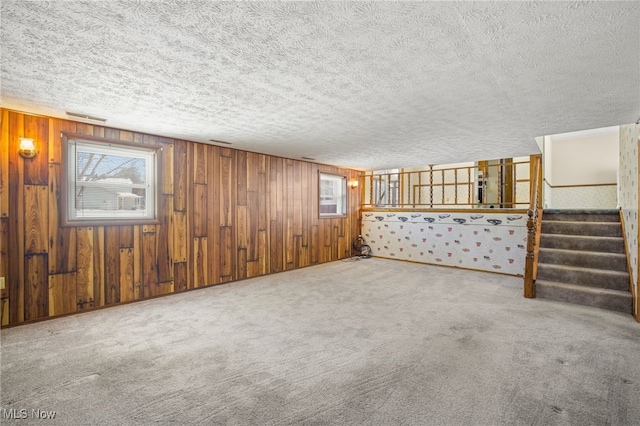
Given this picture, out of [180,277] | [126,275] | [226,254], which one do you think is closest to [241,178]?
[226,254]

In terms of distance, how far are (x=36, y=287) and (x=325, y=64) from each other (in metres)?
3.80

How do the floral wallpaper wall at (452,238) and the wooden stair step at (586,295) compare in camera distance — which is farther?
the floral wallpaper wall at (452,238)

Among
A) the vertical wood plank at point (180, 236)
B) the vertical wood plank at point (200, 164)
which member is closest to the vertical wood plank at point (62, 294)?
the vertical wood plank at point (180, 236)

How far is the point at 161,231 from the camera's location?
13.4 feet

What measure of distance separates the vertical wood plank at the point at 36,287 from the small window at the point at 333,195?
15.9 ft

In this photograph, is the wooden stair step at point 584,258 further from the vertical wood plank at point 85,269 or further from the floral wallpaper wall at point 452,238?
the vertical wood plank at point 85,269

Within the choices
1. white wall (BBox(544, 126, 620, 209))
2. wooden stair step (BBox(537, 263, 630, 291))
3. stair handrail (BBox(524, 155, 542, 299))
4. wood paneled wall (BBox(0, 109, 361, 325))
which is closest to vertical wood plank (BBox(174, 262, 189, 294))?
wood paneled wall (BBox(0, 109, 361, 325))

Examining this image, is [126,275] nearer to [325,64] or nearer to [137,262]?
[137,262]

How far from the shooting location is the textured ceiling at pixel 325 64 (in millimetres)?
1556

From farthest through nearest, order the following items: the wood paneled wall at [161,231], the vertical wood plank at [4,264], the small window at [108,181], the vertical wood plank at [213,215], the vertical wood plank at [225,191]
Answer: the vertical wood plank at [225,191]
the vertical wood plank at [213,215]
the small window at [108,181]
the wood paneled wall at [161,231]
the vertical wood plank at [4,264]

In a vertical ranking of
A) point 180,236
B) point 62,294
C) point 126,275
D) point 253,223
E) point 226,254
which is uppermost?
point 253,223

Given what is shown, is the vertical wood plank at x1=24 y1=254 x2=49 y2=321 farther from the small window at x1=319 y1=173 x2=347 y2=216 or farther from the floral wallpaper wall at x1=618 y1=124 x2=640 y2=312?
the floral wallpaper wall at x1=618 y1=124 x2=640 y2=312

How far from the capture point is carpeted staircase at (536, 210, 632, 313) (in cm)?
361

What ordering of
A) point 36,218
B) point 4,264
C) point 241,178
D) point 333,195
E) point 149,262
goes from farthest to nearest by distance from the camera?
point 333,195 < point 241,178 < point 149,262 < point 36,218 < point 4,264
